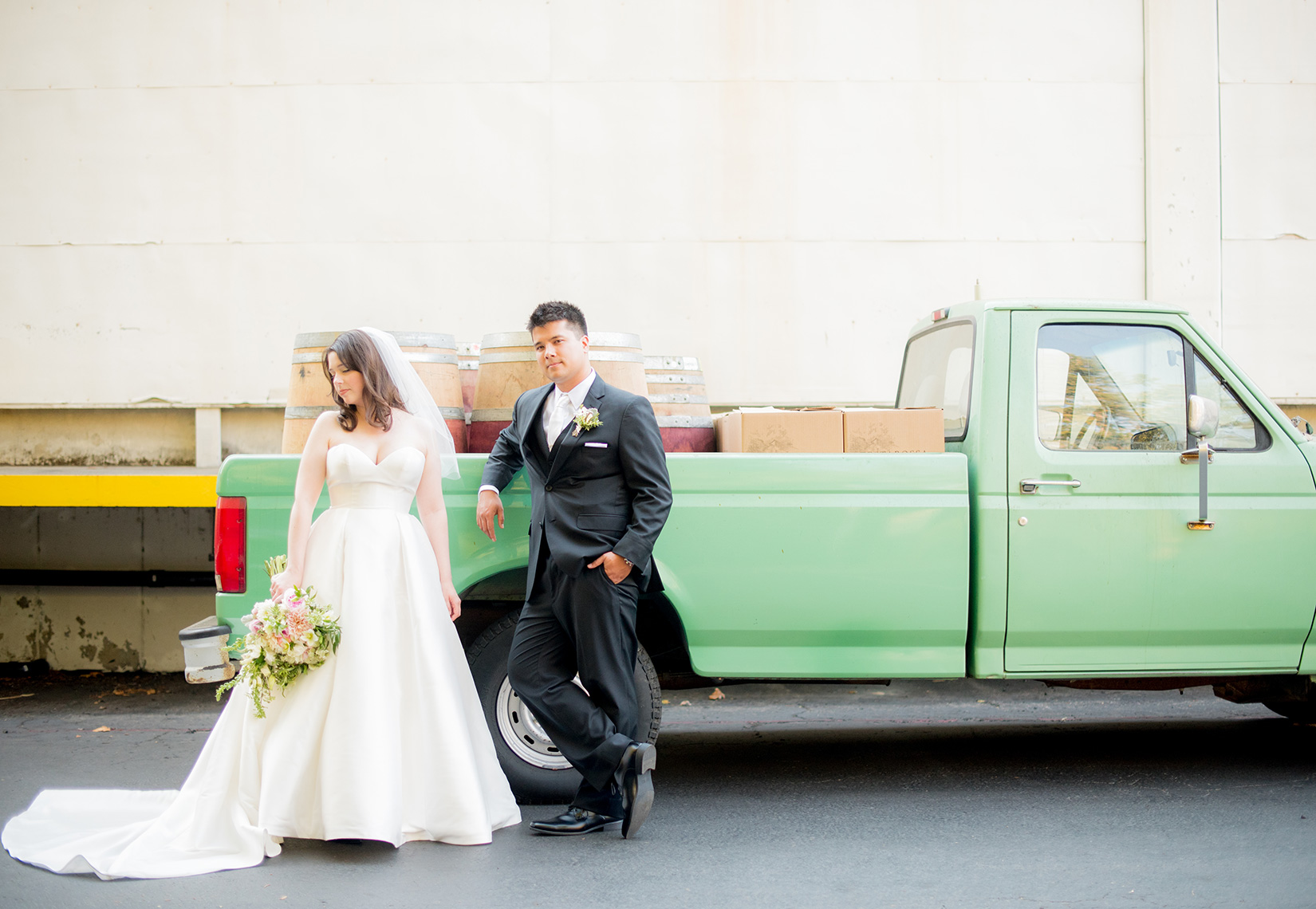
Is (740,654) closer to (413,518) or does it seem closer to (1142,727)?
(413,518)

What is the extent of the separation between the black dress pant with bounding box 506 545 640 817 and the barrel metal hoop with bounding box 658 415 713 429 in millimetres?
935

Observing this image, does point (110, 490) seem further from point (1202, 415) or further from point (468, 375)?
point (1202, 415)

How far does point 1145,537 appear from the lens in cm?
429

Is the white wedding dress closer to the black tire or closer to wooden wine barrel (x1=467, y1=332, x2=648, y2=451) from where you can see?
wooden wine barrel (x1=467, y1=332, x2=648, y2=451)

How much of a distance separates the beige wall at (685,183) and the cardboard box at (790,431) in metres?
3.54

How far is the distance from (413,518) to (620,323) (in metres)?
4.09

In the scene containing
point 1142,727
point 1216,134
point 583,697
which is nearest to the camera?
point 583,697

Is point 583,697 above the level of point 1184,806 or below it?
above

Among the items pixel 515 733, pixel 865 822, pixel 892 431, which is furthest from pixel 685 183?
pixel 865 822

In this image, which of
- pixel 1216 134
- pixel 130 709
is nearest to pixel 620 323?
pixel 130 709

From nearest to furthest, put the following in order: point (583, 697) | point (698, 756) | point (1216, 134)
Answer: point (583, 697), point (698, 756), point (1216, 134)

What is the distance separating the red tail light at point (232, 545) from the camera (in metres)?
4.18

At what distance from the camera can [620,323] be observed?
7910 mm

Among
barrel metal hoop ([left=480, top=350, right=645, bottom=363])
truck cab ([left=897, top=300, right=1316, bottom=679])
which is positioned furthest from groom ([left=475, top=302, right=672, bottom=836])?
truck cab ([left=897, top=300, right=1316, bottom=679])
